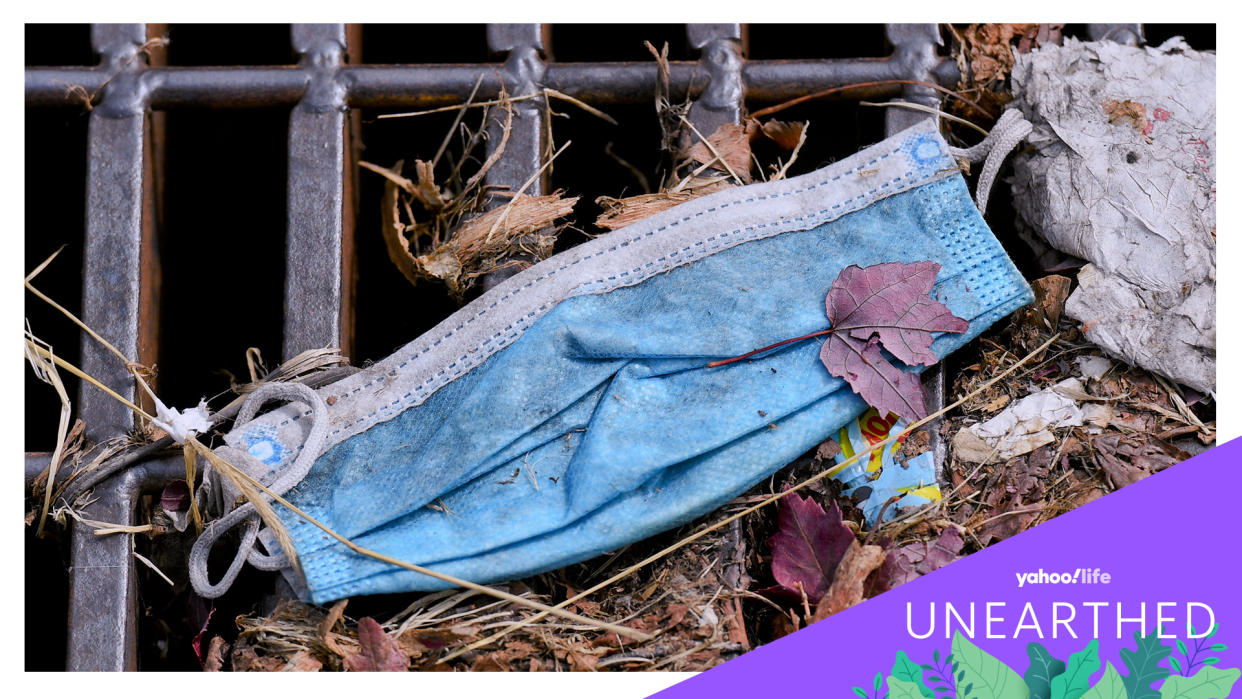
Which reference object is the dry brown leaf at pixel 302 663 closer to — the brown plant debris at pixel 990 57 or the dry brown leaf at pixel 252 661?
the dry brown leaf at pixel 252 661

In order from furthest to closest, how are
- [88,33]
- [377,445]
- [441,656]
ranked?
[88,33], [377,445], [441,656]

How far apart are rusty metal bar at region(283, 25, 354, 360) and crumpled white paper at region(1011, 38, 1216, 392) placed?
111 cm

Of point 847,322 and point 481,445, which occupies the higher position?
point 847,322

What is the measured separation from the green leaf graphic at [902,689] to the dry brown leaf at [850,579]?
116 millimetres

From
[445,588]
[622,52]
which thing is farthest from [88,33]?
[445,588]

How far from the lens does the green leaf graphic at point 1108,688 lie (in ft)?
4.26

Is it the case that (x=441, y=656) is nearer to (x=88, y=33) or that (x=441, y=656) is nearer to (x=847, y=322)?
(x=847, y=322)

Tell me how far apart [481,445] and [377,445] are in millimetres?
176

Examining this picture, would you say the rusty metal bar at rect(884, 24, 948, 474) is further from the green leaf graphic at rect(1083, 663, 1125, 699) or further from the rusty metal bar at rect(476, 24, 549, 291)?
the green leaf graphic at rect(1083, 663, 1125, 699)

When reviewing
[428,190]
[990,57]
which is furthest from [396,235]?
[990,57]

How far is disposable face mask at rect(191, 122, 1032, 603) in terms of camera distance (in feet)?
4.56

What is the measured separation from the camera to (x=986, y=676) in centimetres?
132

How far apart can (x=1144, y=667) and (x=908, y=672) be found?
0.32 meters

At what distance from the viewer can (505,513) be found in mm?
1401
